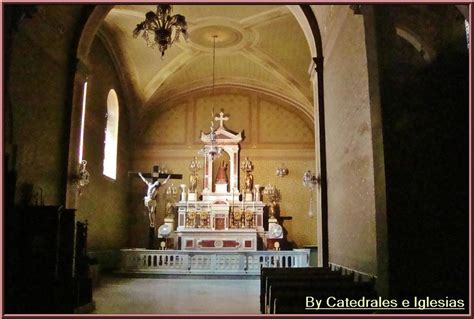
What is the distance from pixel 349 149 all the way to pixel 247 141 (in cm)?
907

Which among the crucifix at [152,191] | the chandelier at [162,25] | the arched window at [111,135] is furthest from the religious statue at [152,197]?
the chandelier at [162,25]

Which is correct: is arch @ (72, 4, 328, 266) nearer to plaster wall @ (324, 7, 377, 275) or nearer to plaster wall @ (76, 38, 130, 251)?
plaster wall @ (324, 7, 377, 275)

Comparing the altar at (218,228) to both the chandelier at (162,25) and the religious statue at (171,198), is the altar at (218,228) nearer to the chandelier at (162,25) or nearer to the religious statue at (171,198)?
the religious statue at (171,198)

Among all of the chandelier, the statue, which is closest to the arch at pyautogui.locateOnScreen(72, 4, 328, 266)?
the chandelier

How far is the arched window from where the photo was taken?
12734mm

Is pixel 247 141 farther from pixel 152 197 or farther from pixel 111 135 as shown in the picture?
pixel 111 135

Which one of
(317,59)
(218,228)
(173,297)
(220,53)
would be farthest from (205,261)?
(317,59)

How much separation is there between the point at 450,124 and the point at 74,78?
624 centimetres

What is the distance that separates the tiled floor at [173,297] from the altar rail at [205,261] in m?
0.86

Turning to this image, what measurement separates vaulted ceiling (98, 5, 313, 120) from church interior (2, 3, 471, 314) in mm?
56

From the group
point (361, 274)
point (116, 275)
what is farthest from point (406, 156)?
point (116, 275)

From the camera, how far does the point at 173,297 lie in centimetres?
739

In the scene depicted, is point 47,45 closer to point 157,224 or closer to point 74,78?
point 74,78

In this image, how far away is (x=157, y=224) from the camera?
1434 cm
